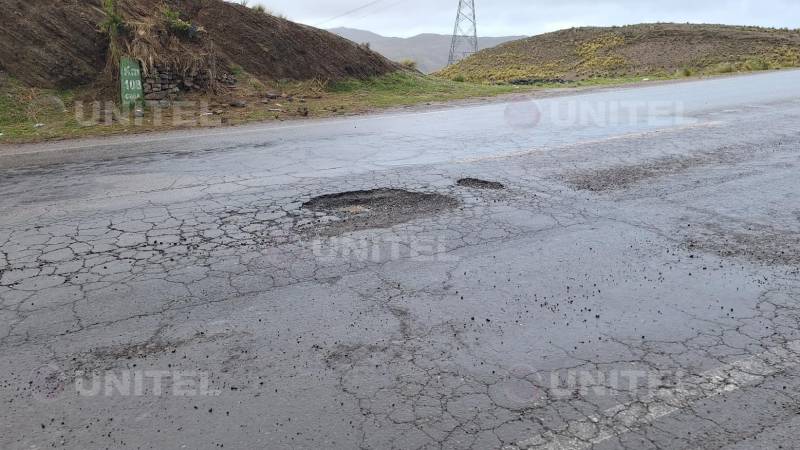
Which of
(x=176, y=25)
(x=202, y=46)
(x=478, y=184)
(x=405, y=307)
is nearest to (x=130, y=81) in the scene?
(x=176, y=25)

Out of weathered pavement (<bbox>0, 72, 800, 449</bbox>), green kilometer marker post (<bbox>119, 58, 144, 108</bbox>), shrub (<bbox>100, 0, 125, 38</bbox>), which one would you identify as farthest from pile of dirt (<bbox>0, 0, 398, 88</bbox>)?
weathered pavement (<bbox>0, 72, 800, 449</bbox>)

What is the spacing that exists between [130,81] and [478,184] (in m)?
10.8

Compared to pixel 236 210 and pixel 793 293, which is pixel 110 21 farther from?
pixel 793 293

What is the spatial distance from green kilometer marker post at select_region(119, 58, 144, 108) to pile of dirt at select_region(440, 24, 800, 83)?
2858cm

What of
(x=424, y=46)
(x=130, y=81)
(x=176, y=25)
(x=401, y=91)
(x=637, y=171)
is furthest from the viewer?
(x=424, y=46)

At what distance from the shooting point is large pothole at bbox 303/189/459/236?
5.58m

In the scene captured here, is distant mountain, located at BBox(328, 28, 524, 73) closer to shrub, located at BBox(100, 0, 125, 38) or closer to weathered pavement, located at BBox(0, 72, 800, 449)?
shrub, located at BBox(100, 0, 125, 38)

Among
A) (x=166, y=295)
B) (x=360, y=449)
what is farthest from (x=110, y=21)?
(x=360, y=449)

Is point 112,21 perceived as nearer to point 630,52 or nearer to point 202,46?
point 202,46

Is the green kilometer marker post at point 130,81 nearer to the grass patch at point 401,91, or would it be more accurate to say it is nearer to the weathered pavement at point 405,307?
the grass patch at point 401,91

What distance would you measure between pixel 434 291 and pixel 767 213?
387 centimetres

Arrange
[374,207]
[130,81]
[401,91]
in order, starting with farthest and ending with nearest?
[401,91] < [130,81] < [374,207]

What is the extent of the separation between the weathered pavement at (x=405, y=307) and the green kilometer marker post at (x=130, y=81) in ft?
22.3

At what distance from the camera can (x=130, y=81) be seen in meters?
14.1
